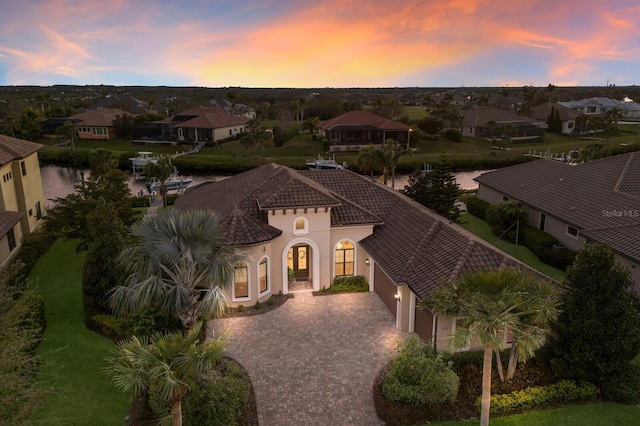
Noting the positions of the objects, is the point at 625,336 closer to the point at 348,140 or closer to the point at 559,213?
the point at 559,213

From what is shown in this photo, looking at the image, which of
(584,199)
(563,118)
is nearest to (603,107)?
(563,118)

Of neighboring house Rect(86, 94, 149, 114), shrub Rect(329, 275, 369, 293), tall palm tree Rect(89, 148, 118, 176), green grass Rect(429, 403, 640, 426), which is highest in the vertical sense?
Answer: neighboring house Rect(86, 94, 149, 114)

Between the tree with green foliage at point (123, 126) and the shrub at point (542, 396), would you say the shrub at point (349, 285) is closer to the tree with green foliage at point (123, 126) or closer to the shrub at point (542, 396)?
the shrub at point (542, 396)

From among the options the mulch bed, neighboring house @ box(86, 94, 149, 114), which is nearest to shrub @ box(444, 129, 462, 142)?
the mulch bed

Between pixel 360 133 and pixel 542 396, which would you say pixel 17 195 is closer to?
pixel 542 396

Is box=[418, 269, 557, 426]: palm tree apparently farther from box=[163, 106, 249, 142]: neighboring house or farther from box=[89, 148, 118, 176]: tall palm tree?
box=[163, 106, 249, 142]: neighboring house

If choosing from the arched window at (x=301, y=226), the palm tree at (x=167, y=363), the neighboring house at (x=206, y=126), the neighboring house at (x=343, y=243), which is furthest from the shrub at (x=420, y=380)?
the neighboring house at (x=206, y=126)

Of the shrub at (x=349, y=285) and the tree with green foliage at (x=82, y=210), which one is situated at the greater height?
the tree with green foliage at (x=82, y=210)
